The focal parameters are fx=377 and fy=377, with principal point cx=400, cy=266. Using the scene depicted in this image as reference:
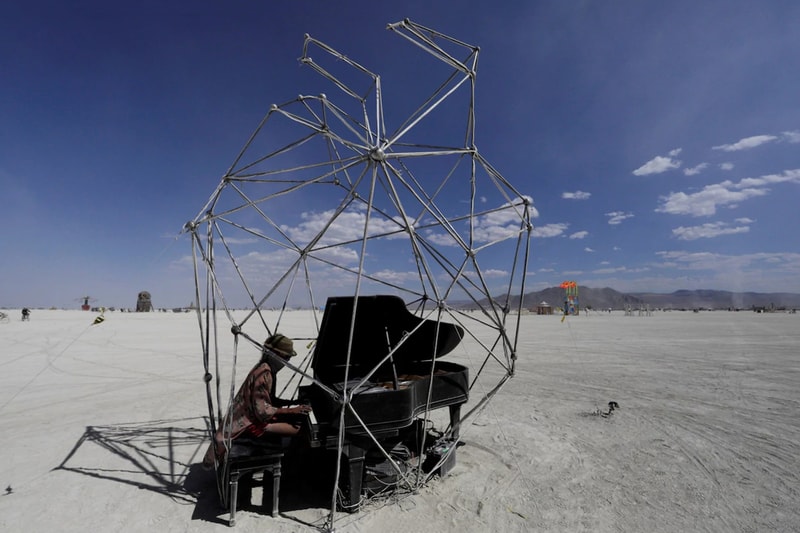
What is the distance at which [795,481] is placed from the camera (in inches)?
198

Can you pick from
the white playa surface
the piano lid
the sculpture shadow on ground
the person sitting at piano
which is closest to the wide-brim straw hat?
the person sitting at piano

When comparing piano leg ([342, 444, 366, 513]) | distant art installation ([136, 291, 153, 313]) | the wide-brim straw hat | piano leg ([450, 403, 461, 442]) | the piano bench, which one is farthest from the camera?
distant art installation ([136, 291, 153, 313])

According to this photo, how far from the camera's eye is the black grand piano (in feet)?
14.1

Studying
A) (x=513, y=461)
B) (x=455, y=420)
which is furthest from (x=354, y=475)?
(x=513, y=461)

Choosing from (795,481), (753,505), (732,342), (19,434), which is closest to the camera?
(753,505)

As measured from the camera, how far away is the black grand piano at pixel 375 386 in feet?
14.1

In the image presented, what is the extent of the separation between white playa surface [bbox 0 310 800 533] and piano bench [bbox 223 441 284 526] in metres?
0.23

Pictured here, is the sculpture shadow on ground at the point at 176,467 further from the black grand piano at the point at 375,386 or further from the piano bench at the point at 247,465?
the black grand piano at the point at 375,386

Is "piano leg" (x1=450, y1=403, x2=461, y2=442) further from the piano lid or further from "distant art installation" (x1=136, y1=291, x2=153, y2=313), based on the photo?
"distant art installation" (x1=136, y1=291, x2=153, y2=313)

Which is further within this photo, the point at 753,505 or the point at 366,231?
the point at 753,505

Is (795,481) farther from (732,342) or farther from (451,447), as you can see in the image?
(732,342)

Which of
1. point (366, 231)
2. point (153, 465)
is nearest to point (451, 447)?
point (366, 231)

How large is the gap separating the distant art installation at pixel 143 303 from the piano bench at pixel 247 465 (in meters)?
80.9

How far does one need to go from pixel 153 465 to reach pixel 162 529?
6.70 feet
